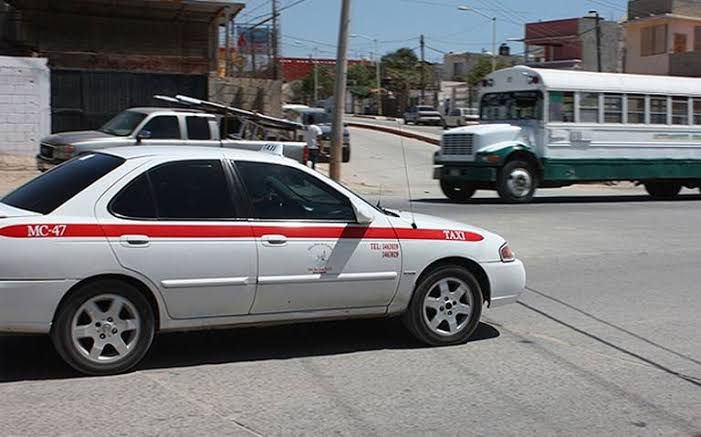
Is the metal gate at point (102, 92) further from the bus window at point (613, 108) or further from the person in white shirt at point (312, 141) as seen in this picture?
the bus window at point (613, 108)

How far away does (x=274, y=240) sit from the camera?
6.34 meters

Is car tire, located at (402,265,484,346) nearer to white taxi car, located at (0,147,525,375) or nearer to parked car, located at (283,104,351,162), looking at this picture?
white taxi car, located at (0,147,525,375)

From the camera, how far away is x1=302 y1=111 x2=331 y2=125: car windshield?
1282 inches

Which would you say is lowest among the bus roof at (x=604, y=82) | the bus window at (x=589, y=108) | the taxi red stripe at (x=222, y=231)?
the taxi red stripe at (x=222, y=231)

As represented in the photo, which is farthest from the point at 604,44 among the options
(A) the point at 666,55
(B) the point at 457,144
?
(B) the point at 457,144

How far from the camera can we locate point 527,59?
75125 millimetres

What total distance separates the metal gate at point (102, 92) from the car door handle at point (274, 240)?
21.7 metres

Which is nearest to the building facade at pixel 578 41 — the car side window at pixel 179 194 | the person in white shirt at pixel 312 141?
the person in white shirt at pixel 312 141

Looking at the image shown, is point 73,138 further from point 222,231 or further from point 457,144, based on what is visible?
point 222,231

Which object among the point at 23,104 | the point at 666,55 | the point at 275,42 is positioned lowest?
the point at 23,104

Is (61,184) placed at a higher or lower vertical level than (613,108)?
lower

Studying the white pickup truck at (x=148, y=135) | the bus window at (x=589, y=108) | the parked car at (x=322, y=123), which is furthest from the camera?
the parked car at (x=322, y=123)

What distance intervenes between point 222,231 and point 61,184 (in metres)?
1.17

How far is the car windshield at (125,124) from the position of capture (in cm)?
1844
